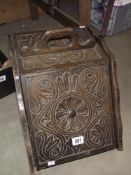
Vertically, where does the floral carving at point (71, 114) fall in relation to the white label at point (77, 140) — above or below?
above

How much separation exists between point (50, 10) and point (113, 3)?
426 millimetres

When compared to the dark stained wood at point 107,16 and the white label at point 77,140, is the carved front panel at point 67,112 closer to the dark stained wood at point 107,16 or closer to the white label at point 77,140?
the white label at point 77,140

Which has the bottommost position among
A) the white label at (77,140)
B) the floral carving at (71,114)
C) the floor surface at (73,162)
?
the floor surface at (73,162)

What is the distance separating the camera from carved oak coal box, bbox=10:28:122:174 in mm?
1046

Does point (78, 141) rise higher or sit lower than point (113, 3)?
lower

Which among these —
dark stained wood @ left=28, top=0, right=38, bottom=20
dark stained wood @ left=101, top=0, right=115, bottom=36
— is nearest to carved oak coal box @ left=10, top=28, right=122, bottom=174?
dark stained wood @ left=101, top=0, right=115, bottom=36

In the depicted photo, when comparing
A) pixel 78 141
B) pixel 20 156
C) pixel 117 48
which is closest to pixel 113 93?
pixel 78 141

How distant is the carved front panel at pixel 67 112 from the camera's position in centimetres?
105

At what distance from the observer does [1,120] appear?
1365 mm

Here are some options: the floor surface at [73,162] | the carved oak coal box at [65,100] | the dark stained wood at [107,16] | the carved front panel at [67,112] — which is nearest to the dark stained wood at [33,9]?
the dark stained wood at [107,16]

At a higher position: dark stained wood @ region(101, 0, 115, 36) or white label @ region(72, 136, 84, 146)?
dark stained wood @ region(101, 0, 115, 36)

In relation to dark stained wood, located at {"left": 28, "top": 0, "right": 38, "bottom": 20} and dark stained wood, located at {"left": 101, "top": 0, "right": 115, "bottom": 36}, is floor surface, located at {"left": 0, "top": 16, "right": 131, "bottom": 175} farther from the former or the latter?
dark stained wood, located at {"left": 28, "top": 0, "right": 38, "bottom": 20}

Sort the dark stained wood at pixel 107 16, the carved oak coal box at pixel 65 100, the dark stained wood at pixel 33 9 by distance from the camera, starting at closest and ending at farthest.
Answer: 1. the carved oak coal box at pixel 65 100
2. the dark stained wood at pixel 107 16
3. the dark stained wood at pixel 33 9

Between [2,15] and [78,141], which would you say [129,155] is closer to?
[78,141]
